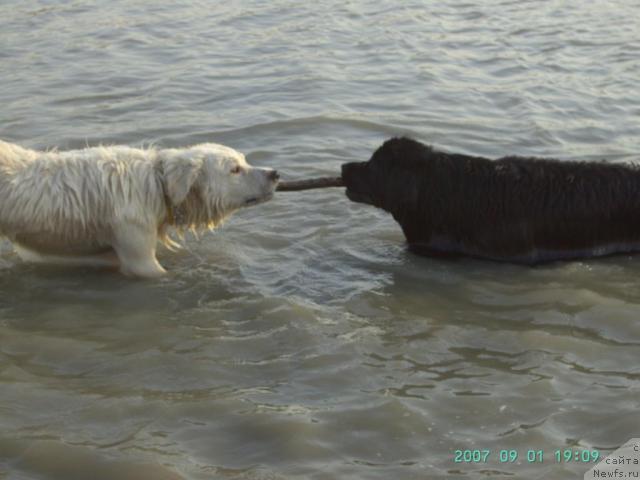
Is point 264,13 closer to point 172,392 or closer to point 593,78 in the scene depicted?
point 593,78

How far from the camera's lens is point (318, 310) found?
6.71 meters

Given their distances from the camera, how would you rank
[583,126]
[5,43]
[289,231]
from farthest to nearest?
[5,43], [583,126], [289,231]

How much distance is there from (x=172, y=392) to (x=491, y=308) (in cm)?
234

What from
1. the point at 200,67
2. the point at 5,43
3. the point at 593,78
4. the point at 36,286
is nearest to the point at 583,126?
the point at 593,78

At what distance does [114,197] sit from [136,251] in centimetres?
43

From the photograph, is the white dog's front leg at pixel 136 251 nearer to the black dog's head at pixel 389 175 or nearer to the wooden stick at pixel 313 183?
the wooden stick at pixel 313 183

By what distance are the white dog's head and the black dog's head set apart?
2.47 feet

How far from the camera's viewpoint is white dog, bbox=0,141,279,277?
7020 millimetres

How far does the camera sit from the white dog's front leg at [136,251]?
7191 mm

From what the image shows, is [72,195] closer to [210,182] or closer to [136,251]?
[136,251]

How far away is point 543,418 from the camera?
17.1 feet
